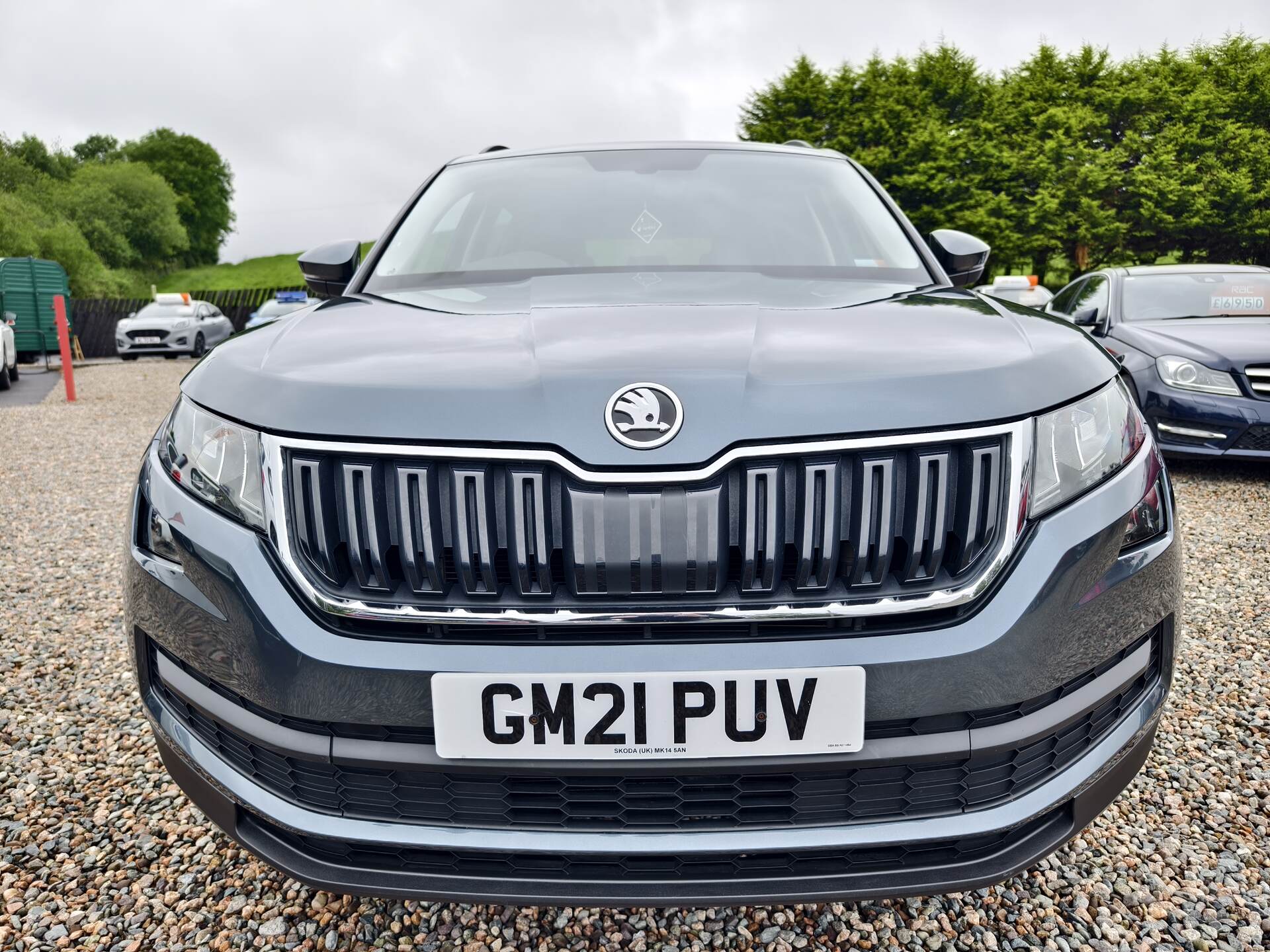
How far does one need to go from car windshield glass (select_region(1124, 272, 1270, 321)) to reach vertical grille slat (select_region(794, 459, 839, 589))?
6.56 m

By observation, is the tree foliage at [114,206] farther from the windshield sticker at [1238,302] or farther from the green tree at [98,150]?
the windshield sticker at [1238,302]

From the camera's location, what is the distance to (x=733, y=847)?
1303mm

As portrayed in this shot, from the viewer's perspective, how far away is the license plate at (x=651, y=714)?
127 cm

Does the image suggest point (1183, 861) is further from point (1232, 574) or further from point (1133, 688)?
point (1232, 574)

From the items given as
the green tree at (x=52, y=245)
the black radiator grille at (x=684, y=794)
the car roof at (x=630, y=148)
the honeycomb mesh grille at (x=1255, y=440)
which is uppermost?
the green tree at (x=52, y=245)

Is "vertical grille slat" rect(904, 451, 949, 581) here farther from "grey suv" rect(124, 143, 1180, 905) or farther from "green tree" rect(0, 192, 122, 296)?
"green tree" rect(0, 192, 122, 296)

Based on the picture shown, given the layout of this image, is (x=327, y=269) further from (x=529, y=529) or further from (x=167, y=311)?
(x=167, y=311)

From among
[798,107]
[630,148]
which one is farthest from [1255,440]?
[798,107]

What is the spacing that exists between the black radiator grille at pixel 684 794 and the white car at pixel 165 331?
77.1 ft

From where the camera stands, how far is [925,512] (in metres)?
1.31

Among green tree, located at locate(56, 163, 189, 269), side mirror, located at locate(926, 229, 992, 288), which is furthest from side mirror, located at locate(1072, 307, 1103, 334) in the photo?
green tree, located at locate(56, 163, 189, 269)

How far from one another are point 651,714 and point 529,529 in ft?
1.01

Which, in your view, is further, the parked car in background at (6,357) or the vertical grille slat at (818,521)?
the parked car in background at (6,357)

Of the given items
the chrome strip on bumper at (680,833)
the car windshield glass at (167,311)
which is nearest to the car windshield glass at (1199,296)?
the chrome strip on bumper at (680,833)
